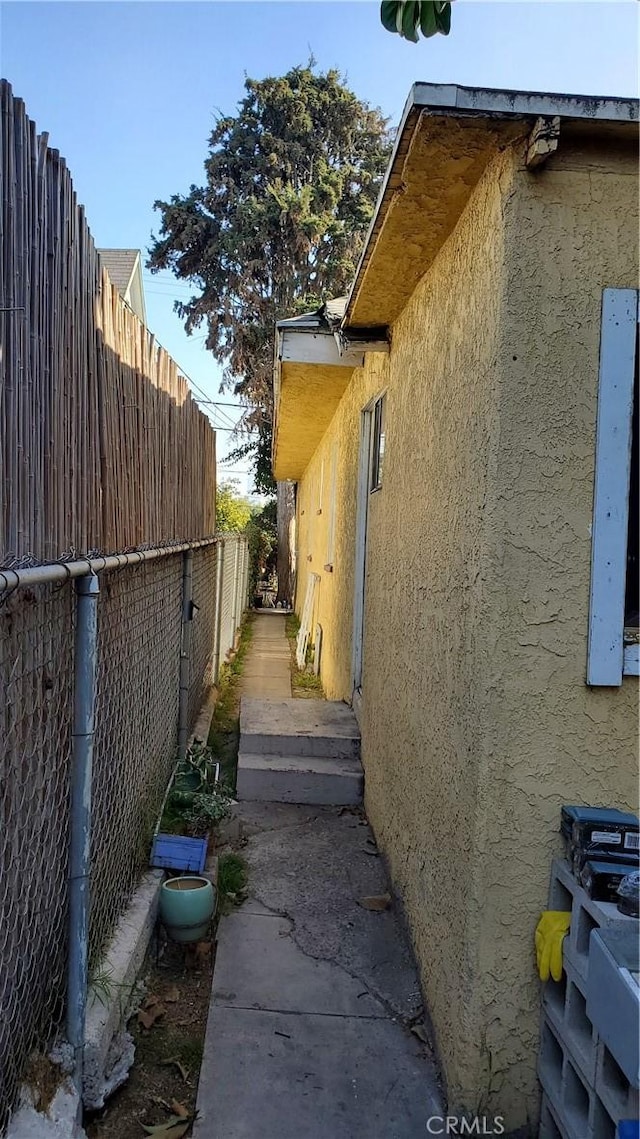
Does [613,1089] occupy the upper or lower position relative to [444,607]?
lower

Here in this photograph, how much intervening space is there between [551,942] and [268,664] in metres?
8.66

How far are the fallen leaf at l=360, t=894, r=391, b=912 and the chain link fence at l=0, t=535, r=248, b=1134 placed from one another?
117 cm

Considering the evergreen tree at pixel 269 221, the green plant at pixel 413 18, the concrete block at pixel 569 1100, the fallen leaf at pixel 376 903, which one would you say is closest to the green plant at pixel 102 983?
the concrete block at pixel 569 1100

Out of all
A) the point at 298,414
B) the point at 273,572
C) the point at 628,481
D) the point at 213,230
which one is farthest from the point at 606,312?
the point at 273,572

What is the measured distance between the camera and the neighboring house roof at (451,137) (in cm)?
233

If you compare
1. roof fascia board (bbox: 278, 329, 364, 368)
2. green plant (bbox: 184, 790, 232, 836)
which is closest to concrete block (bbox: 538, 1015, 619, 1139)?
green plant (bbox: 184, 790, 232, 836)

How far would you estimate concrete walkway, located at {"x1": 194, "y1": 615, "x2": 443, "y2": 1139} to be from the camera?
8.86ft

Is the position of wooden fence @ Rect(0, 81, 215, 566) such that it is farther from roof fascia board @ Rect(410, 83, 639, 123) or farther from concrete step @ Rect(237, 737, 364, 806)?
concrete step @ Rect(237, 737, 364, 806)

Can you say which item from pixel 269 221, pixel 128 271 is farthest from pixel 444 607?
pixel 269 221

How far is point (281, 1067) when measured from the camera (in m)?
2.92

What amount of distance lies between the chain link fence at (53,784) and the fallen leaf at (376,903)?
1.17 metres

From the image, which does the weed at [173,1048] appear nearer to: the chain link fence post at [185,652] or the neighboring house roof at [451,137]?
the chain link fence post at [185,652]

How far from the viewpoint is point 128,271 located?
56.6ft

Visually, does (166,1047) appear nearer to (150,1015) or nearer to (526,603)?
(150,1015)
